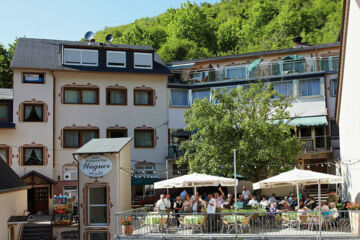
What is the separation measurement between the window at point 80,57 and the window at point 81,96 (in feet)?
6.94

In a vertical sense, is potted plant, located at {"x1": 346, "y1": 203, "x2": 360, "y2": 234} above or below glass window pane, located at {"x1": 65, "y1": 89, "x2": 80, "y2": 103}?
below

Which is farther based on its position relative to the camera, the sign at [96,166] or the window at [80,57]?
the window at [80,57]

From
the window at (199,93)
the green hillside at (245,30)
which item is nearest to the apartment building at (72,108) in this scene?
the window at (199,93)

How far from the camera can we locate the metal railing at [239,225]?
1750cm

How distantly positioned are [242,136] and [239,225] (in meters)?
12.2

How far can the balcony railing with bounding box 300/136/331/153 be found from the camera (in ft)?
119

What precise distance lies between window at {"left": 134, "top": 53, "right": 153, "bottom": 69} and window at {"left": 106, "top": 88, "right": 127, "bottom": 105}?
248 centimetres

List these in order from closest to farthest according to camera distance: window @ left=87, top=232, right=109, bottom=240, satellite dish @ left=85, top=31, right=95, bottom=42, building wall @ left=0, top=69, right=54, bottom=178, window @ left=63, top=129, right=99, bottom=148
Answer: window @ left=87, top=232, right=109, bottom=240, building wall @ left=0, top=69, right=54, bottom=178, window @ left=63, top=129, right=99, bottom=148, satellite dish @ left=85, top=31, right=95, bottom=42

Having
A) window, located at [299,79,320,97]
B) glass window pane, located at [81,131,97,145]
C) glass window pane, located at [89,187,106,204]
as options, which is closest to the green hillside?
window, located at [299,79,320,97]

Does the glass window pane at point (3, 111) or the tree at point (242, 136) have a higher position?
the glass window pane at point (3, 111)

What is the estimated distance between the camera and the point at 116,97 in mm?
38594

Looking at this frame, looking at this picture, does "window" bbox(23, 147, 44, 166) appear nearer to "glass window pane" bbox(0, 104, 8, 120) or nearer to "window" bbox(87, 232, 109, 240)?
"glass window pane" bbox(0, 104, 8, 120)

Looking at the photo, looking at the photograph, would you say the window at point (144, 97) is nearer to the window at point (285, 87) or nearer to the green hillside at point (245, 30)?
the window at point (285, 87)

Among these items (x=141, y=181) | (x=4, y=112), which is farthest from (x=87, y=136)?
(x=4, y=112)
